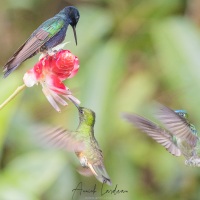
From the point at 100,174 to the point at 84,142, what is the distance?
0.26ft

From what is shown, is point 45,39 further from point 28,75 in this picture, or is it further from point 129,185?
point 129,185

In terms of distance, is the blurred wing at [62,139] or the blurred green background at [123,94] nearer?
the blurred wing at [62,139]

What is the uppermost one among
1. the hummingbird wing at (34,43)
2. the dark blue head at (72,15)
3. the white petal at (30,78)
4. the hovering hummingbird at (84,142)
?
the dark blue head at (72,15)

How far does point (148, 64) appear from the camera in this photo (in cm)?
369

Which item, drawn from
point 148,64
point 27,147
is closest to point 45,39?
point 27,147

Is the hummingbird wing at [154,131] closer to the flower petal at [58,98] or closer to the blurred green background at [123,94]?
the flower petal at [58,98]

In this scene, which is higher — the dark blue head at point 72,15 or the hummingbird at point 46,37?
the dark blue head at point 72,15

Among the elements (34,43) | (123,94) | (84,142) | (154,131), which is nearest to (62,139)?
(84,142)

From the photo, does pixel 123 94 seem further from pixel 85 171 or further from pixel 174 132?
pixel 85 171

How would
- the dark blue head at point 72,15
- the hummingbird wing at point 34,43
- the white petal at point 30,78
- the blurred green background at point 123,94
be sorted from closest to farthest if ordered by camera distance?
the hummingbird wing at point 34,43 < the dark blue head at point 72,15 < the white petal at point 30,78 < the blurred green background at point 123,94

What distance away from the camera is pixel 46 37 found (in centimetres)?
106

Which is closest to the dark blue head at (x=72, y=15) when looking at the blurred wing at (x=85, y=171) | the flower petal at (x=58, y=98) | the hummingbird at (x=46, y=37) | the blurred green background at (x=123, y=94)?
the hummingbird at (x=46, y=37)

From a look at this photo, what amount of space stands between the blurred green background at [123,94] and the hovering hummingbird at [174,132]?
128cm

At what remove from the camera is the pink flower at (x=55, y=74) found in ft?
3.74
